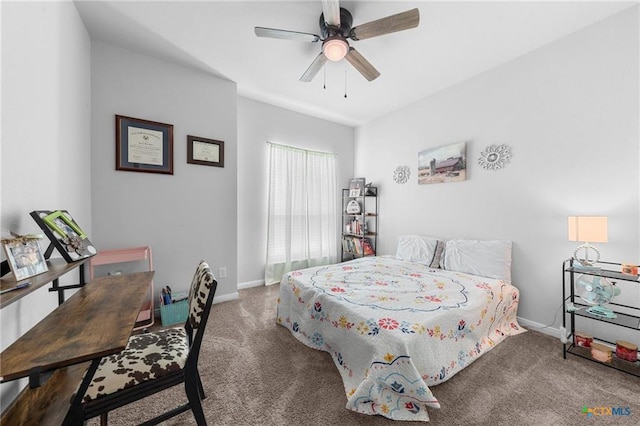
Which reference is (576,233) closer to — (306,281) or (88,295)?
(306,281)

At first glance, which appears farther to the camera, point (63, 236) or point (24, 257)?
point (63, 236)

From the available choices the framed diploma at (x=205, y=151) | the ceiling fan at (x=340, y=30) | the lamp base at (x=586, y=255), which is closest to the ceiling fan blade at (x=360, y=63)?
the ceiling fan at (x=340, y=30)

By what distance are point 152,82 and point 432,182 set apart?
352 cm

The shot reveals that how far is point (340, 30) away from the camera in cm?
187

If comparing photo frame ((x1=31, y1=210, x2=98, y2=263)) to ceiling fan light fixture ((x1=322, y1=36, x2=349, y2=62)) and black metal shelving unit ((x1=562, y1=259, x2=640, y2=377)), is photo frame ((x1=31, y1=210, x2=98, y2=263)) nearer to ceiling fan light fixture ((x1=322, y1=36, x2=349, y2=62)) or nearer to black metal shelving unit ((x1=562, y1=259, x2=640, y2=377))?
ceiling fan light fixture ((x1=322, y1=36, x2=349, y2=62))

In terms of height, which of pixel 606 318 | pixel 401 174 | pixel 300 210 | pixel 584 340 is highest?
pixel 401 174

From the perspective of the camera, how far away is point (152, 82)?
2.57 meters

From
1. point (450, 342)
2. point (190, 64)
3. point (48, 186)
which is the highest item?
point (190, 64)

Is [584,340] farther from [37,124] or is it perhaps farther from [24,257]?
[37,124]

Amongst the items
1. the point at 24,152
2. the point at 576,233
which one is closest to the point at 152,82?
the point at 24,152

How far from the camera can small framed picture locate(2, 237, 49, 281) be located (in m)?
0.84

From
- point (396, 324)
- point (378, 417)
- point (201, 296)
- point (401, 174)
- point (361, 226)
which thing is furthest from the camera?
point (361, 226)

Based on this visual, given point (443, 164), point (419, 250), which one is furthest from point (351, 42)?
point (419, 250)

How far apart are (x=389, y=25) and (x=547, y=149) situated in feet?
6.49
